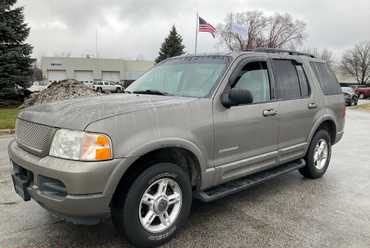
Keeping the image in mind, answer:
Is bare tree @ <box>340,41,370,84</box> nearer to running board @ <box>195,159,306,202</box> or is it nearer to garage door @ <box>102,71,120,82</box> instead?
garage door @ <box>102,71,120,82</box>

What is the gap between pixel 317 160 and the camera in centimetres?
557

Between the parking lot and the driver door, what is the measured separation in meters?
0.52

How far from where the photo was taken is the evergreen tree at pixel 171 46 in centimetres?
4791

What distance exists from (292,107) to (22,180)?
137 inches

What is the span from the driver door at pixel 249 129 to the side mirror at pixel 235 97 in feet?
0.22

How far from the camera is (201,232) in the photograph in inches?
140

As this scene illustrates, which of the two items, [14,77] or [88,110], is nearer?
[88,110]

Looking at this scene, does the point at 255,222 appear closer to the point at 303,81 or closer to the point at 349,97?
the point at 303,81

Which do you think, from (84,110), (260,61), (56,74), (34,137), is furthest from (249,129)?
(56,74)

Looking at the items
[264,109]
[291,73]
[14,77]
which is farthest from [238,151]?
[14,77]

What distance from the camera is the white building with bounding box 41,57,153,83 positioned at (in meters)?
69.1

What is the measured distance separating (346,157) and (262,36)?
60.2m

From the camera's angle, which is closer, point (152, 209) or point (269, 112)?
point (152, 209)

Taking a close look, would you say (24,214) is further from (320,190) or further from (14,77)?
(14,77)
